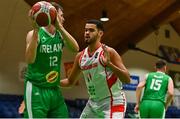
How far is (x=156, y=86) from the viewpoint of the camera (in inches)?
285

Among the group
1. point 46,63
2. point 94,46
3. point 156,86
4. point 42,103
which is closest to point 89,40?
point 94,46

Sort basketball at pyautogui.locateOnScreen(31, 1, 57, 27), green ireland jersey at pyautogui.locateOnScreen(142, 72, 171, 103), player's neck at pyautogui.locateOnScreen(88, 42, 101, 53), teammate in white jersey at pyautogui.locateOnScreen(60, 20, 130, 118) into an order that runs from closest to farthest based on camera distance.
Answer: basketball at pyautogui.locateOnScreen(31, 1, 57, 27) → teammate in white jersey at pyautogui.locateOnScreen(60, 20, 130, 118) → player's neck at pyautogui.locateOnScreen(88, 42, 101, 53) → green ireland jersey at pyautogui.locateOnScreen(142, 72, 171, 103)

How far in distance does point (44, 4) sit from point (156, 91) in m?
3.91

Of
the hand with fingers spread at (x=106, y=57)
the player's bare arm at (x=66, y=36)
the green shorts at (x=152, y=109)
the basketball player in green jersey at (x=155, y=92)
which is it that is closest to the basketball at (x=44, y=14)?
the player's bare arm at (x=66, y=36)

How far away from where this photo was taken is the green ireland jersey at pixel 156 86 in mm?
7156

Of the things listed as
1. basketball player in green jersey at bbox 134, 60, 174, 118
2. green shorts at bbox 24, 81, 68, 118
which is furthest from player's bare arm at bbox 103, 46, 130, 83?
basketball player in green jersey at bbox 134, 60, 174, 118

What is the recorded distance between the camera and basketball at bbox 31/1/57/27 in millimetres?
3791

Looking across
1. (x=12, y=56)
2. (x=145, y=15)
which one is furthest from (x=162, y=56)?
(x=12, y=56)

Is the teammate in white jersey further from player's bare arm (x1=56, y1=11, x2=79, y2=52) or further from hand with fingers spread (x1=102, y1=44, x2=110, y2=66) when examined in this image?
player's bare arm (x1=56, y1=11, x2=79, y2=52)

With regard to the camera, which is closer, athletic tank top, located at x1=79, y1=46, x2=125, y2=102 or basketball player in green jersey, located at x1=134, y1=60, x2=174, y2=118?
athletic tank top, located at x1=79, y1=46, x2=125, y2=102

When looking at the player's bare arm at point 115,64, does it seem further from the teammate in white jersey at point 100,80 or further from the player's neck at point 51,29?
the player's neck at point 51,29

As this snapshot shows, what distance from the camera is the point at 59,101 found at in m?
4.02

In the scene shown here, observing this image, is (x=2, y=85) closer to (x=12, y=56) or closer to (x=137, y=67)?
(x=12, y=56)

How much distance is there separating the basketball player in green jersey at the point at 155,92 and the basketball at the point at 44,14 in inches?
145
